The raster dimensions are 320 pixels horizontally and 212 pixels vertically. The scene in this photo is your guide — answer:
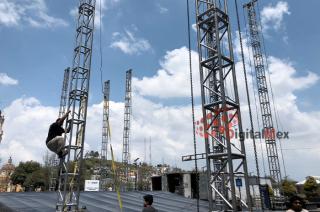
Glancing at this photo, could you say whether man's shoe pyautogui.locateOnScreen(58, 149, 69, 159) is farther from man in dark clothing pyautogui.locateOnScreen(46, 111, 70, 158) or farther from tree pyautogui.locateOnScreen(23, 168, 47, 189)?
tree pyautogui.locateOnScreen(23, 168, 47, 189)

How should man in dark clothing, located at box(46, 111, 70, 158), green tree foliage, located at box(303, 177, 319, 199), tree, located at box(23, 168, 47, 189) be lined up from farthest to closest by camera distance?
tree, located at box(23, 168, 47, 189), green tree foliage, located at box(303, 177, 319, 199), man in dark clothing, located at box(46, 111, 70, 158)

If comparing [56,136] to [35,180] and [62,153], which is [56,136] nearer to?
[62,153]

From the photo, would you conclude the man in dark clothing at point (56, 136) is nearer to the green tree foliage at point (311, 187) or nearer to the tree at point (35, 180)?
the green tree foliage at point (311, 187)

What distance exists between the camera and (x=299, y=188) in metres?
44.3

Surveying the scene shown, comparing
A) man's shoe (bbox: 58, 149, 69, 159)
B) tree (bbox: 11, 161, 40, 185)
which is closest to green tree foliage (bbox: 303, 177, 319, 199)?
man's shoe (bbox: 58, 149, 69, 159)

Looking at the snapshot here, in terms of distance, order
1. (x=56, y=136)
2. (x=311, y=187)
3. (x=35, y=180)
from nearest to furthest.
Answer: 1. (x=56, y=136)
2. (x=311, y=187)
3. (x=35, y=180)

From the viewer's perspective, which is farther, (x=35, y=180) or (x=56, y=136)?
(x=35, y=180)

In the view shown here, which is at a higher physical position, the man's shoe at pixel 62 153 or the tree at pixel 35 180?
the man's shoe at pixel 62 153

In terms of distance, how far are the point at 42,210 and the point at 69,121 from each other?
386 centimetres

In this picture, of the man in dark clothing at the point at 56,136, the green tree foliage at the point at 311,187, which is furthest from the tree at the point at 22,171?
the green tree foliage at the point at 311,187

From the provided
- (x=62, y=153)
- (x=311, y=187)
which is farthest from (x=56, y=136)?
(x=311, y=187)

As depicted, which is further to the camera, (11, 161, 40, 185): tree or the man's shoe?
(11, 161, 40, 185): tree

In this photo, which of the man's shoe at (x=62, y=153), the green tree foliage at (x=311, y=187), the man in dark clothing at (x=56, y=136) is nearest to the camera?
the man in dark clothing at (x=56, y=136)

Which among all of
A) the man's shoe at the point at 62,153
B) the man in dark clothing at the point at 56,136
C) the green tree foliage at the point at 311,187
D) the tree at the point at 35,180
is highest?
the man in dark clothing at the point at 56,136
